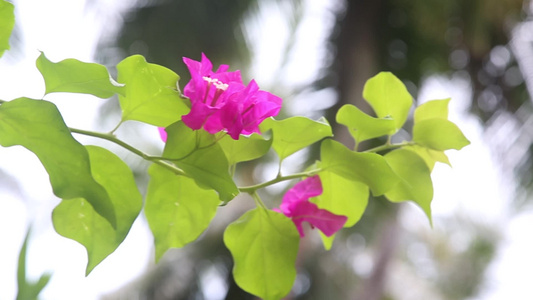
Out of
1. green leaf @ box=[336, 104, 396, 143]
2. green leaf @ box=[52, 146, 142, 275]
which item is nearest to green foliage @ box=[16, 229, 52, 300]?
green leaf @ box=[52, 146, 142, 275]

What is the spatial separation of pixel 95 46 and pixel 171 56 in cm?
36

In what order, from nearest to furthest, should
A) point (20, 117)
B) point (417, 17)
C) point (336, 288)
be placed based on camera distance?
point (20, 117) < point (417, 17) < point (336, 288)

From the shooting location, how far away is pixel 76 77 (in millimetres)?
217

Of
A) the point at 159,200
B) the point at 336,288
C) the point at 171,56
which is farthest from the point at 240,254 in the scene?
the point at 336,288

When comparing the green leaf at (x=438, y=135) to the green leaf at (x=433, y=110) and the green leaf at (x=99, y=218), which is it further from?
the green leaf at (x=99, y=218)

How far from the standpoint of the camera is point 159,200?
0.26 meters

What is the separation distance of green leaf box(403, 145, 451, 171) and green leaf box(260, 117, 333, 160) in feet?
0.17

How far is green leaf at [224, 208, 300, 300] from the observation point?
0.85 feet

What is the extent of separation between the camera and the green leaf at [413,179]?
0.27m

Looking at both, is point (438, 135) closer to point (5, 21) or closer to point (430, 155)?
point (430, 155)

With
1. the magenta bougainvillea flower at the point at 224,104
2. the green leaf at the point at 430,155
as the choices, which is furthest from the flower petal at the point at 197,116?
the green leaf at the point at 430,155

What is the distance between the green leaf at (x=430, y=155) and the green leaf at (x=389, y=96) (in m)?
0.01

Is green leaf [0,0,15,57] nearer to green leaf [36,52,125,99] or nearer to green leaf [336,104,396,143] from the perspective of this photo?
green leaf [36,52,125,99]

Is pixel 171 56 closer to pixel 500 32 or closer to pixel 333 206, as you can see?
pixel 500 32
